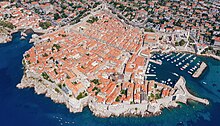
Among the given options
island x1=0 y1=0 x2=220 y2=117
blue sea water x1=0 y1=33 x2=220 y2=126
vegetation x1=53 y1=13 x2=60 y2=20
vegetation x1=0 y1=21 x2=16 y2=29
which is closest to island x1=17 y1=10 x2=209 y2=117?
island x1=0 y1=0 x2=220 y2=117

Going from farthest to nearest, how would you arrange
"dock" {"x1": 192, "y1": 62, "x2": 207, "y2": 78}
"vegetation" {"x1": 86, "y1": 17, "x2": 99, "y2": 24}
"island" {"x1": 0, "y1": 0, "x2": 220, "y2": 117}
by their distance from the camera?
"vegetation" {"x1": 86, "y1": 17, "x2": 99, "y2": 24} → "dock" {"x1": 192, "y1": 62, "x2": 207, "y2": 78} → "island" {"x1": 0, "y1": 0, "x2": 220, "y2": 117}

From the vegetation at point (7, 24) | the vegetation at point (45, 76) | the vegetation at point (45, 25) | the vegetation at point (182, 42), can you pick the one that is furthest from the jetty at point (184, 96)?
the vegetation at point (7, 24)

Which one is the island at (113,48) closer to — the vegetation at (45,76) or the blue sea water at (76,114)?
the vegetation at (45,76)

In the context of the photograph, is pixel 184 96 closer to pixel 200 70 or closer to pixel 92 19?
pixel 200 70

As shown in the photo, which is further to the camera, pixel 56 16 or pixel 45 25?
pixel 56 16

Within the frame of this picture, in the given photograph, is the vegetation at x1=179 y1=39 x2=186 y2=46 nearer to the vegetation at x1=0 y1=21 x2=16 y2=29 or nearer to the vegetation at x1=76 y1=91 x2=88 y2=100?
the vegetation at x1=76 y1=91 x2=88 y2=100

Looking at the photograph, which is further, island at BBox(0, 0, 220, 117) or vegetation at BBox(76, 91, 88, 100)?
island at BBox(0, 0, 220, 117)

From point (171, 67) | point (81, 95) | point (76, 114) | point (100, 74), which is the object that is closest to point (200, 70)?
point (171, 67)

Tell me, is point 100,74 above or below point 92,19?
above
